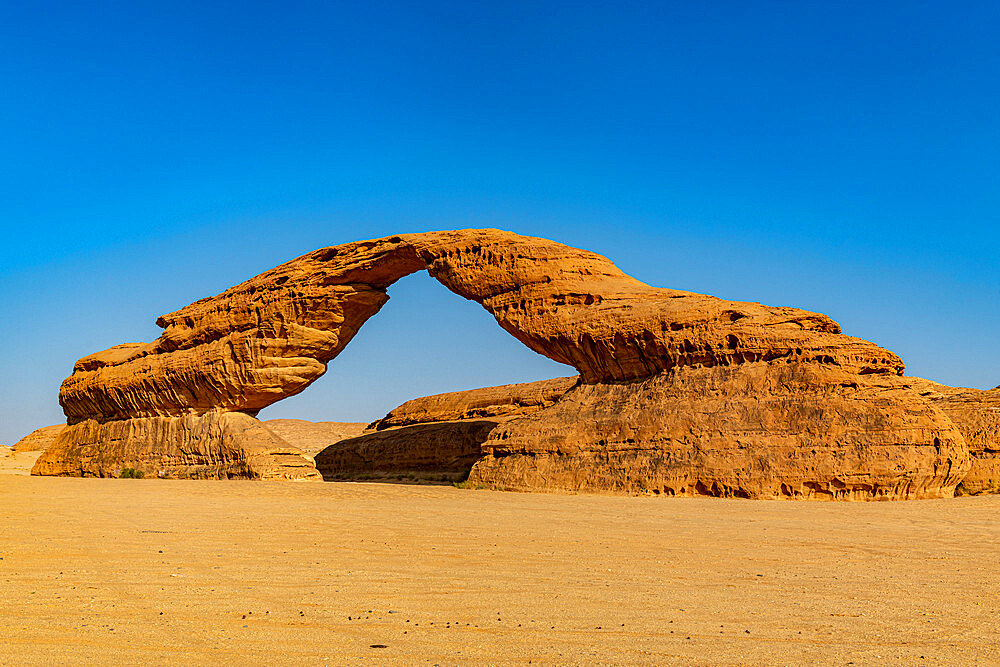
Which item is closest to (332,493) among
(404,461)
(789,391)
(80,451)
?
(789,391)

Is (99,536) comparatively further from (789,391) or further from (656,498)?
(789,391)

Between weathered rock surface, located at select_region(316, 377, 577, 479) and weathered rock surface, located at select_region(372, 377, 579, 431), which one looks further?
weathered rock surface, located at select_region(372, 377, 579, 431)

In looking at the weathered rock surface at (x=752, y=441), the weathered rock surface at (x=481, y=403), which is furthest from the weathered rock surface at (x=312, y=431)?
the weathered rock surface at (x=752, y=441)

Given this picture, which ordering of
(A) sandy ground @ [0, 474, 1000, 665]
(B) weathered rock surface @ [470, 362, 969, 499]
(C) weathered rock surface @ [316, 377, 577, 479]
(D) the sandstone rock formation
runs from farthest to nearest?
1. (C) weathered rock surface @ [316, 377, 577, 479]
2. (D) the sandstone rock formation
3. (B) weathered rock surface @ [470, 362, 969, 499]
4. (A) sandy ground @ [0, 474, 1000, 665]

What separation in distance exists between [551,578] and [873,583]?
212 centimetres

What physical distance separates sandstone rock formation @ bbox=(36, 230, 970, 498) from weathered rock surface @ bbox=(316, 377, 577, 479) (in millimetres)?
254

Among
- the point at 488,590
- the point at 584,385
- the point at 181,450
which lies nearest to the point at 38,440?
the point at 181,450

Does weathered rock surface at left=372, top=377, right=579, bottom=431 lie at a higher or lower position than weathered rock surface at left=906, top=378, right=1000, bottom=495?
higher

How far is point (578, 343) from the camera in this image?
1781cm

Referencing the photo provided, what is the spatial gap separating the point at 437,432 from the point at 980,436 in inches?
616

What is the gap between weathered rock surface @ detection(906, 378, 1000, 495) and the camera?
1551 centimetres

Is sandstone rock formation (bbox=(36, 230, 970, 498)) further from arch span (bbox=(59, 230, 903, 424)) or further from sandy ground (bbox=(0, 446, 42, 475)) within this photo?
sandy ground (bbox=(0, 446, 42, 475))

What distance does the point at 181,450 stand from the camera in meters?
22.4

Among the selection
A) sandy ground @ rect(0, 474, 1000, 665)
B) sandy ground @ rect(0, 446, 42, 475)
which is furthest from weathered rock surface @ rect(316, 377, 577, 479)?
sandy ground @ rect(0, 474, 1000, 665)
